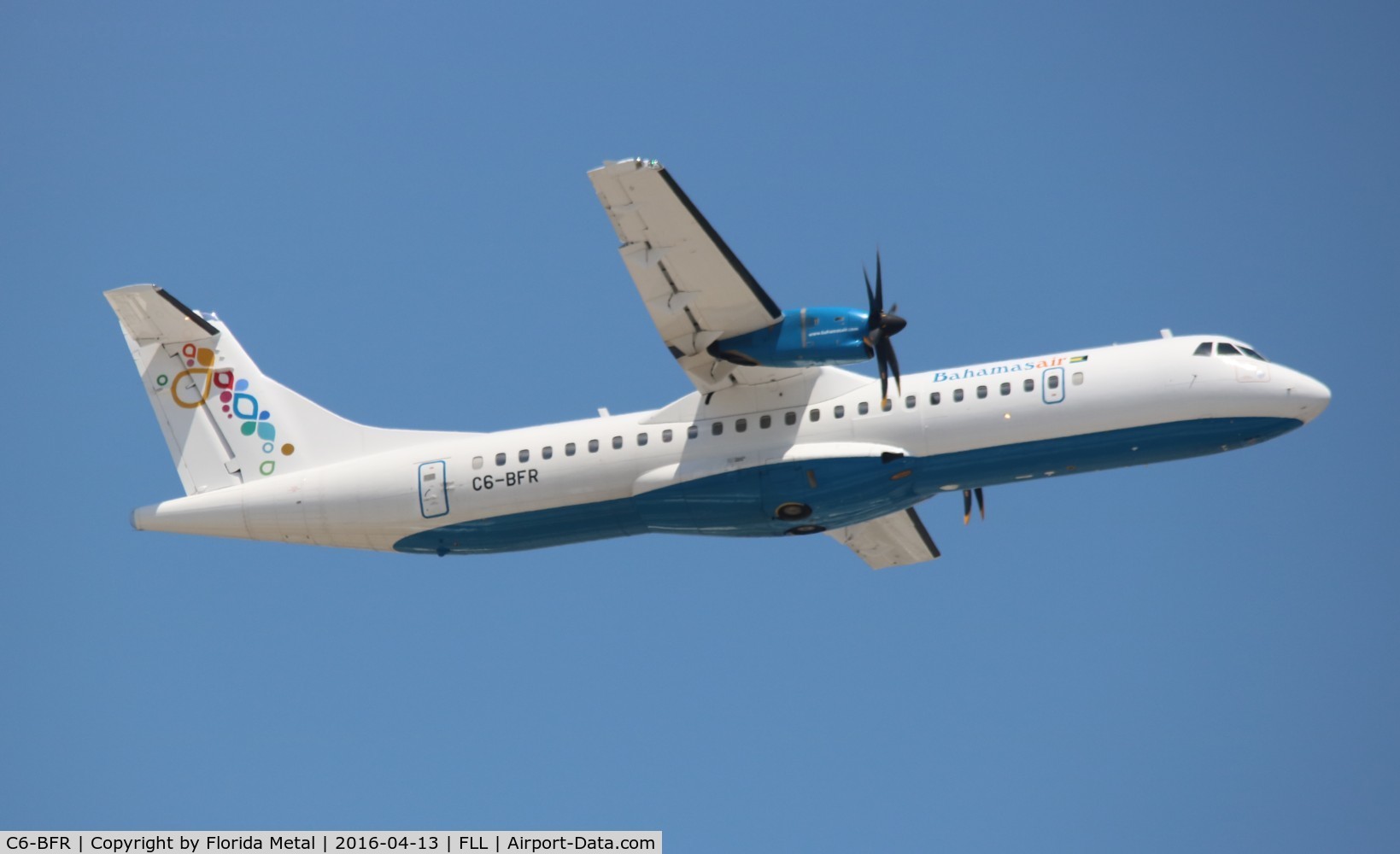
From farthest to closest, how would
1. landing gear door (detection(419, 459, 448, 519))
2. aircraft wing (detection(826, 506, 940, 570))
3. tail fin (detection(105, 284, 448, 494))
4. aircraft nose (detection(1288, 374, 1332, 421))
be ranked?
aircraft wing (detection(826, 506, 940, 570)) < tail fin (detection(105, 284, 448, 494)) < landing gear door (detection(419, 459, 448, 519)) < aircraft nose (detection(1288, 374, 1332, 421))

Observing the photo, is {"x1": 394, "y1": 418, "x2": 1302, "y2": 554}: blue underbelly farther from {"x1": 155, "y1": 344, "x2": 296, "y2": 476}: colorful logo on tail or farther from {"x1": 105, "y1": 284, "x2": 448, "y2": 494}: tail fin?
{"x1": 155, "y1": 344, "x2": 296, "y2": 476}: colorful logo on tail

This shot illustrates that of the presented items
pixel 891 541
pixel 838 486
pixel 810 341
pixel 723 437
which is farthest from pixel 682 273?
pixel 891 541

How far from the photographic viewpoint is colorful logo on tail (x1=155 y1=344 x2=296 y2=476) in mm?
28000

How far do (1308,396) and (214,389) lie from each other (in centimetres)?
1790

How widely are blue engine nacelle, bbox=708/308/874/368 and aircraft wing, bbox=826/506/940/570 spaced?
485 cm

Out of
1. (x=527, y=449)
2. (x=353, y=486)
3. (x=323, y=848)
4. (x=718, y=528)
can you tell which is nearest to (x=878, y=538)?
(x=718, y=528)

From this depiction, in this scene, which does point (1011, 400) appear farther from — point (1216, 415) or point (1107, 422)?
point (1216, 415)

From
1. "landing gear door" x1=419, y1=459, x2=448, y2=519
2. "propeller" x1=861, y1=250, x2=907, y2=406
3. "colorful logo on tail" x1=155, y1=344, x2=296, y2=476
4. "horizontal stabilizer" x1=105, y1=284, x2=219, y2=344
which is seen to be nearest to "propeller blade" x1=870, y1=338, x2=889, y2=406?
"propeller" x1=861, y1=250, x2=907, y2=406

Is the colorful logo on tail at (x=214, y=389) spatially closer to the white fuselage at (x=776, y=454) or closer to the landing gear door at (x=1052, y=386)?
the white fuselage at (x=776, y=454)

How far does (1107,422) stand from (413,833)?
11808mm

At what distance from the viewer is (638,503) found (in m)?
25.5

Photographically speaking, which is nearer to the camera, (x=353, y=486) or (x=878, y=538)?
(x=353, y=486)

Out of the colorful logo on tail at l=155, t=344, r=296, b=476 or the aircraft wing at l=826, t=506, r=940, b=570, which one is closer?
the colorful logo on tail at l=155, t=344, r=296, b=476

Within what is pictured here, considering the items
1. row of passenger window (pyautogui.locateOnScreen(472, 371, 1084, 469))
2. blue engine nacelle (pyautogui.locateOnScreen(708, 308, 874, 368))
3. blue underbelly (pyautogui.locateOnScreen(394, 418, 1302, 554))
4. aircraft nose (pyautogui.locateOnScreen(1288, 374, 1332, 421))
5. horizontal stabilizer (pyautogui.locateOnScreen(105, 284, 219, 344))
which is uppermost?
horizontal stabilizer (pyautogui.locateOnScreen(105, 284, 219, 344))
